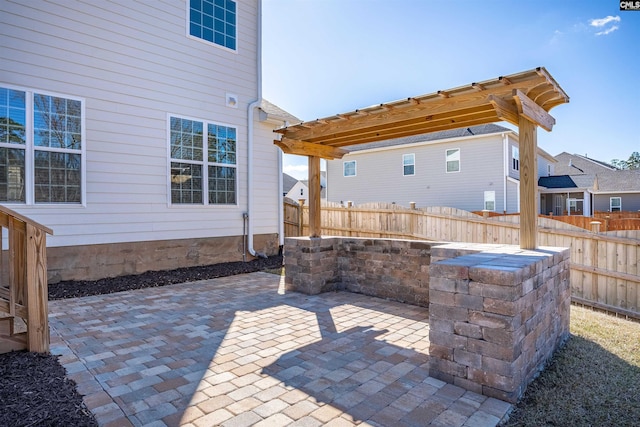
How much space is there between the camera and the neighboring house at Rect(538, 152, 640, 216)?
1830cm

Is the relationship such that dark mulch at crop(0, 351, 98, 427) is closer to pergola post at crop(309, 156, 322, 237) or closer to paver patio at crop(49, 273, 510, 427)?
paver patio at crop(49, 273, 510, 427)

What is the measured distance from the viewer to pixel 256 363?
318 cm

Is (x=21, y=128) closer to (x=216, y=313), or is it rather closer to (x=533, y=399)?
(x=216, y=313)

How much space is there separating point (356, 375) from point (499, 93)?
9.92 feet

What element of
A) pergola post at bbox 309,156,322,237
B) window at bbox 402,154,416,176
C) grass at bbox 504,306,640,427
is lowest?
grass at bbox 504,306,640,427

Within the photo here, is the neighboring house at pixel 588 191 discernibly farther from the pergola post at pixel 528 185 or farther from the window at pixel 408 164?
the pergola post at pixel 528 185

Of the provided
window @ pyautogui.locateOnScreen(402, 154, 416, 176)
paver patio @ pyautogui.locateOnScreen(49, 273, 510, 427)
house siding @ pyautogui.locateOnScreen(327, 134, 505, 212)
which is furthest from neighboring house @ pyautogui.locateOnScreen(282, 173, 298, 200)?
paver patio @ pyautogui.locateOnScreen(49, 273, 510, 427)

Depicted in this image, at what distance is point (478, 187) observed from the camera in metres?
15.4

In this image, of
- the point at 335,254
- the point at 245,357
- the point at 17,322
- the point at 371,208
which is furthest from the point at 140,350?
the point at 371,208

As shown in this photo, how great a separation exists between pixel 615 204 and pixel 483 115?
24763 millimetres

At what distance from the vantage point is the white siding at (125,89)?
18.7ft

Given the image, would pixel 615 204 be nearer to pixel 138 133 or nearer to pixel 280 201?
pixel 280 201

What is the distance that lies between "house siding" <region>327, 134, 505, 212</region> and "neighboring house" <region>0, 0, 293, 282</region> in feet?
31.7

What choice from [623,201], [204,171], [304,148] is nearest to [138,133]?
[204,171]
